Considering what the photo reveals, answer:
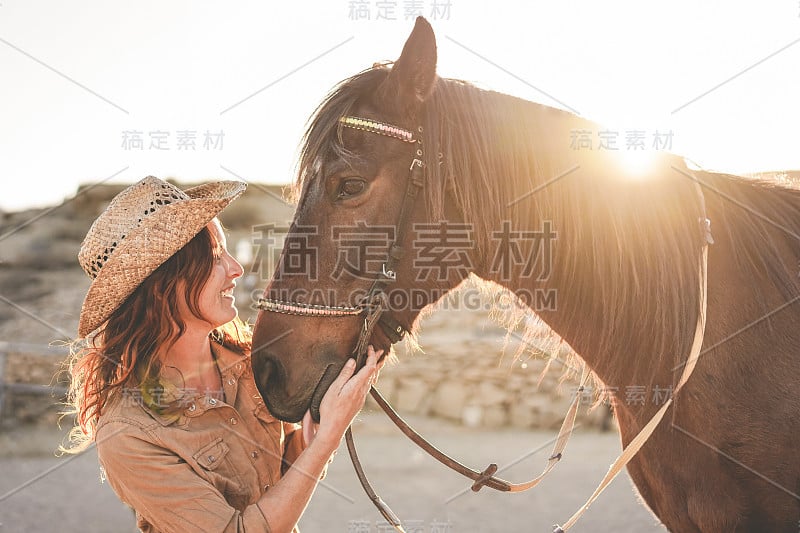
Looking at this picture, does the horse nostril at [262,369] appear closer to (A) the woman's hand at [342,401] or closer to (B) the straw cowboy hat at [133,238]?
(A) the woman's hand at [342,401]

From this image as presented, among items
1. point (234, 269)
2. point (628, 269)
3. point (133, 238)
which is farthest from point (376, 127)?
point (628, 269)

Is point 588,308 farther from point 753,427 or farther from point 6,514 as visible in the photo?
point 6,514

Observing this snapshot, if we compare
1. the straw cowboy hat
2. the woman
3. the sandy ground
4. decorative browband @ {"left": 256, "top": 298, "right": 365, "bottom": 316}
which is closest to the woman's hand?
the woman

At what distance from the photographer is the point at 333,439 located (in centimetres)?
216

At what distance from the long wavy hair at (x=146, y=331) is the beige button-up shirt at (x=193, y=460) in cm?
9

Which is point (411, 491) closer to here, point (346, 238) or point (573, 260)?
point (573, 260)

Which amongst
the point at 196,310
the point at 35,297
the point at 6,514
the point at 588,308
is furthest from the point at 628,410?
the point at 35,297

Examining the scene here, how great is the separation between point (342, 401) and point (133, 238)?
0.90 meters

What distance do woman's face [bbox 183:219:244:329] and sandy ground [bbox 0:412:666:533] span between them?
2910 millimetres

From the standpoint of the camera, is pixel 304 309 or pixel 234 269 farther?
pixel 234 269

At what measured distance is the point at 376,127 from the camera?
2.28m

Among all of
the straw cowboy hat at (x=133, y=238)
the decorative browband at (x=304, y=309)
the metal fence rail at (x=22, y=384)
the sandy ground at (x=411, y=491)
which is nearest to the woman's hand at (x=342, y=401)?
the decorative browband at (x=304, y=309)

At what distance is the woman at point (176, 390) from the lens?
210 centimetres

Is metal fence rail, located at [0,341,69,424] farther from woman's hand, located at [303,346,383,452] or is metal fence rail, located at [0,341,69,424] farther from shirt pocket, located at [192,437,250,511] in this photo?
woman's hand, located at [303,346,383,452]
